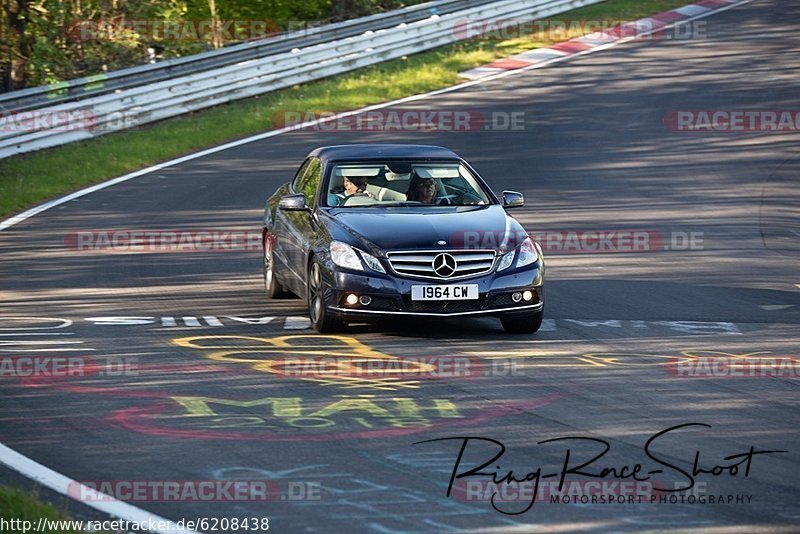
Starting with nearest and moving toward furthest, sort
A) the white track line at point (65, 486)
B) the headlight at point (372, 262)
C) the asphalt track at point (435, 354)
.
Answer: the white track line at point (65, 486) → the asphalt track at point (435, 354) → the headlight at point (372, 262)

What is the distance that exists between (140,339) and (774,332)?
17.9 ft

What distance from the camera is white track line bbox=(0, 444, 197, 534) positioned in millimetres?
6426

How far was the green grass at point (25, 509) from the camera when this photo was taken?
20.2ft

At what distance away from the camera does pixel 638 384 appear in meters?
9.41

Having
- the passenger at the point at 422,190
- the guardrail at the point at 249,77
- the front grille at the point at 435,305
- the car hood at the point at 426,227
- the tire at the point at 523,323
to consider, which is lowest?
the tire at the point at 523,323

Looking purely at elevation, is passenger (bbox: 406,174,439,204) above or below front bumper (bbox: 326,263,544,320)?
above

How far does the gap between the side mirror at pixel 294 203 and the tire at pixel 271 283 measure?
1327 millimetres

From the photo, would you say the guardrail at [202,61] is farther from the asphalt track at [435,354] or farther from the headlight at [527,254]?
the headlight at [527,254]

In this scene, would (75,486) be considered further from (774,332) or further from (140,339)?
(774,332)

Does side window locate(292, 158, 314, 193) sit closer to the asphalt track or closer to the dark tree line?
the asphalt track

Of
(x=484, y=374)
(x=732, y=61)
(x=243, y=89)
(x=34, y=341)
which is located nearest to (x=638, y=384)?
(x=484, y=374)

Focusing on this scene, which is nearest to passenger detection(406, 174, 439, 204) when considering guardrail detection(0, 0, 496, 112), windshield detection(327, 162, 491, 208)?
windshield detection(327, 162, 491, 208)

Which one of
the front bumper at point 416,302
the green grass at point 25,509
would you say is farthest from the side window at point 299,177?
the green grass at point 25,509

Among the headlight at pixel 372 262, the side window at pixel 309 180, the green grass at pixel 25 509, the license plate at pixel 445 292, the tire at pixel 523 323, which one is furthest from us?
the side window at pixel 309 180
